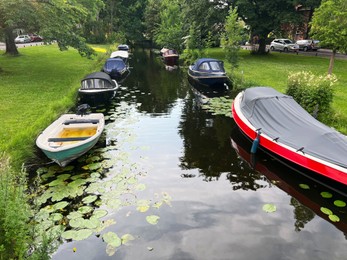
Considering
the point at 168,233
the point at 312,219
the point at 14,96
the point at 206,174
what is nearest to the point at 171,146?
the point at 206,174

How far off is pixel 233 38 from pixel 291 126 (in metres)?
14.7

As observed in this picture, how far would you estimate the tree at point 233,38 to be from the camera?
22781 mm

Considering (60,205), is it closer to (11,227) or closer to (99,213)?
(99,213)

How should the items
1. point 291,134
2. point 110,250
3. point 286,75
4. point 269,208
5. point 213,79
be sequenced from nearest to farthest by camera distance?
point 110,250 < point 269,208 < point 291,134 < point 213,79 < point 286,75

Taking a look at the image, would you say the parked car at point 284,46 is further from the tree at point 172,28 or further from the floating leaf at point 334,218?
the floating leaf at point 334,218

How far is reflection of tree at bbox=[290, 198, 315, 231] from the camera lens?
7.60 metres

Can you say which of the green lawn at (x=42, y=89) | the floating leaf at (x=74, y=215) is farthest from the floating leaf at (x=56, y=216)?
the green lawn at (x=42, y=89)

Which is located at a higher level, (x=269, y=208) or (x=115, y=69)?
(x=115, y=69)

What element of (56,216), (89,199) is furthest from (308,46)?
(56,216)

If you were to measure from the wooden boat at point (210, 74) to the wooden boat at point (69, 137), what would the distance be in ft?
38.0

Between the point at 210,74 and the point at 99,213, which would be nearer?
the point at 99,213

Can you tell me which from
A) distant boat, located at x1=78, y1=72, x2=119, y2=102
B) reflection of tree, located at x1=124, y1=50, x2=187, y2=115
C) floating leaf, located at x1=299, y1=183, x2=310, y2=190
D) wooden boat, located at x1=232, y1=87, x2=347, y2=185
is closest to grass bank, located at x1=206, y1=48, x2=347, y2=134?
wooden boat, located at x1=232, y1=87, x2=347, y2=185

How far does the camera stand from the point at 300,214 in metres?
8.02

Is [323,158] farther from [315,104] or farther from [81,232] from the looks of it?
[81,232]
